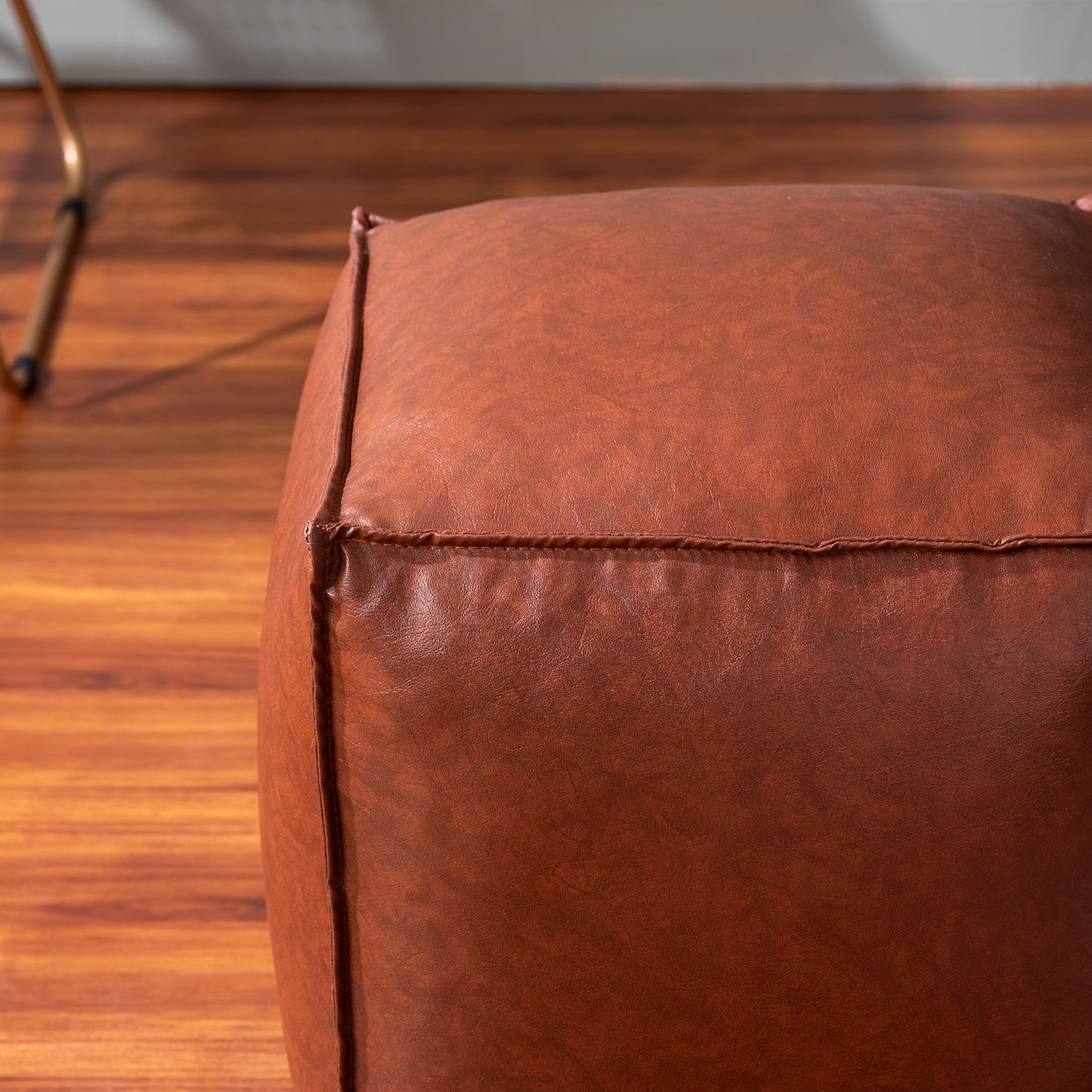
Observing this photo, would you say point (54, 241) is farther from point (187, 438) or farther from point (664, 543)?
point (664, 543)

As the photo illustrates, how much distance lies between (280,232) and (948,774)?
1.47 m

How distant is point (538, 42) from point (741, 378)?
1.65 metres

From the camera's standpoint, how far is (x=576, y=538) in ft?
1.84

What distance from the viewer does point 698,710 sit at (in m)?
0.55

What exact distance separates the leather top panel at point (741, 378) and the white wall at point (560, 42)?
1446mm

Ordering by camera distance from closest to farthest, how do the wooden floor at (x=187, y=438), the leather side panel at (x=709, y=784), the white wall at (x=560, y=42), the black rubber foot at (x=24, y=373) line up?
the leather side panel at (x=709, y=784) < the wooden floor at (x=187, y=438) < the black rubber foot at (x=24, y=373) < the white wall at (x=560, y=42)

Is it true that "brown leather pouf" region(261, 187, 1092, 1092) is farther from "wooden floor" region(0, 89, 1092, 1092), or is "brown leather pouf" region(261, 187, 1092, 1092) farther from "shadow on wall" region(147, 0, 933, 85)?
"shadow on wall" region(147, 0, 933, 85)

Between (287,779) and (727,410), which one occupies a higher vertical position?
(727,410)

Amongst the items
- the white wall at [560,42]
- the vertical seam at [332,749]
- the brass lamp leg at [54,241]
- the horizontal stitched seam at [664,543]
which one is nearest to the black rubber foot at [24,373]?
the brass lamp leg at [54,241]

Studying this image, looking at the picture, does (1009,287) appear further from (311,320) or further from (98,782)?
(311,320)

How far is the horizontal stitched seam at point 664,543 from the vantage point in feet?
1.83

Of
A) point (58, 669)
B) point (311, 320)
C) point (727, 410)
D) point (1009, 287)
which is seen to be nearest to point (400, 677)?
point (727, 410)

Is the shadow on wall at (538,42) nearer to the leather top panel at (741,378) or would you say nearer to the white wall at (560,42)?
the white wall at (560,42)

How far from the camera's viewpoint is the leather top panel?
1.88 ft
